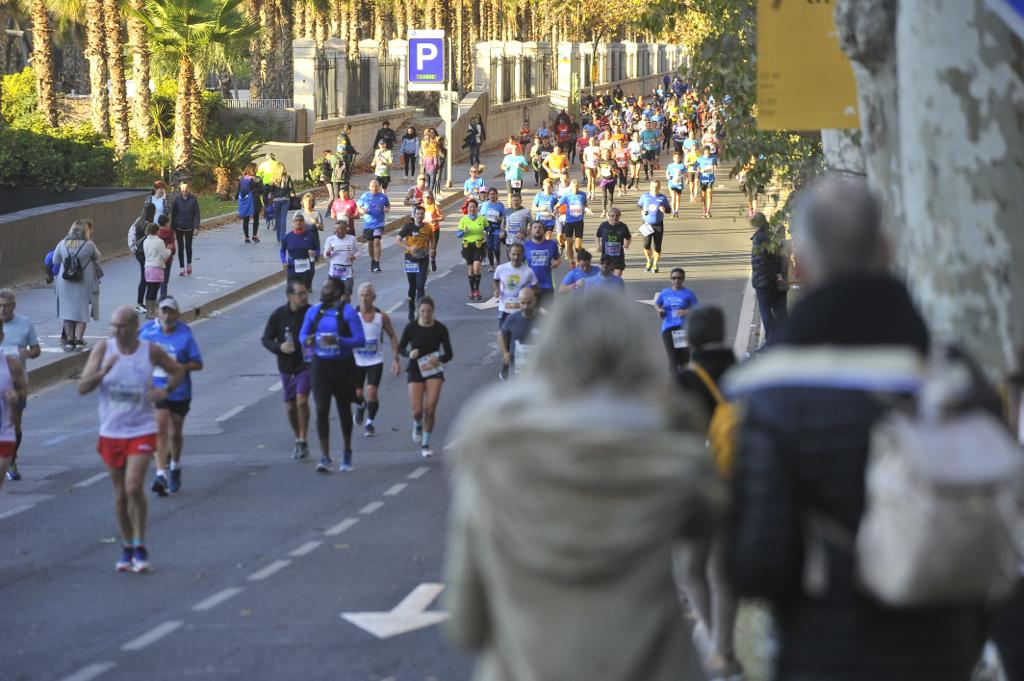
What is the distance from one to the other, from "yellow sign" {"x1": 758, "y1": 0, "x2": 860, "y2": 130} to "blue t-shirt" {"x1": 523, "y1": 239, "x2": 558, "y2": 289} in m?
13.5

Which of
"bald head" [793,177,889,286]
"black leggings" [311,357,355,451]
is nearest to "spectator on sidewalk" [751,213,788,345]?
"black leggings" [311,357,355,451]

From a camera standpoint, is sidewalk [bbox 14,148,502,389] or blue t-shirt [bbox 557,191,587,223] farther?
blue t-shirt [bbox 557,191,587,223]

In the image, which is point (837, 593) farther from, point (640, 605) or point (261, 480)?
point (261, 480)

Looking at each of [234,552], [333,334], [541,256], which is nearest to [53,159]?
[541,256]

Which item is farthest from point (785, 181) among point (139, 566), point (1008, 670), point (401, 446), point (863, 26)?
point (1008, 670)

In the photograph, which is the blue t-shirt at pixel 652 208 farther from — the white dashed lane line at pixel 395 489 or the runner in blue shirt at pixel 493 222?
the white dashed lane line at pixel 395 489

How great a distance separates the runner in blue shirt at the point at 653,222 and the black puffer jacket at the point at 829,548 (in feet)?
94.3

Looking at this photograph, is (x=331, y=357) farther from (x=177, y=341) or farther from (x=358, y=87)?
(x=358, y=87)

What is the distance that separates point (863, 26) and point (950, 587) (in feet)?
14.5

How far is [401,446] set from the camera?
1812 cm

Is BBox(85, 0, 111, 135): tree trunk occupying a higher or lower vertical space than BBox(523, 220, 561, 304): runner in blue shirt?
higher

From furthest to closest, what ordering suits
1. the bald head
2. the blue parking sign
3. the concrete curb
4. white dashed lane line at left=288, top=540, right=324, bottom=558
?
the blue parking sign → the concrete curb → white dashed lane line at left=288, top=540, right=324, bottom=558 → the bald head

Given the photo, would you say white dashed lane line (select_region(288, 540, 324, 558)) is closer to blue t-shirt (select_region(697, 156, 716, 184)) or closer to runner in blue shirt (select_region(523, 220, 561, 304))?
runner in blue shirt (select_region(523, 220, 561, 304))

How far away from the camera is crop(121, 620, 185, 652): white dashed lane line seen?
10.3m
